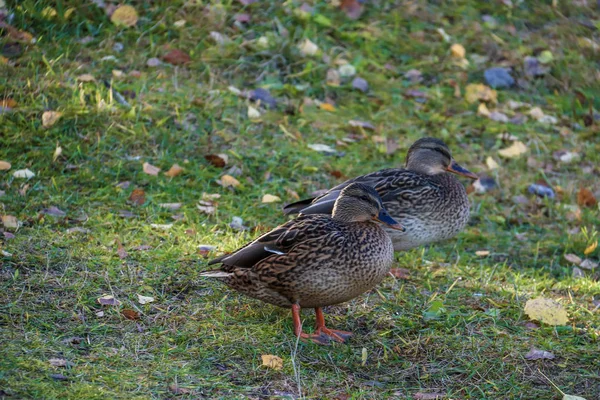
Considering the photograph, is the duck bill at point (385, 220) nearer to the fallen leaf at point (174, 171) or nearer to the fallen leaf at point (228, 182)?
the fallen leaf at point (228, 182)

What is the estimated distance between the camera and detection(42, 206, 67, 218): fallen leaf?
511 cm

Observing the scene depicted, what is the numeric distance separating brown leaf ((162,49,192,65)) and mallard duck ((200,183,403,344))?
3119mm

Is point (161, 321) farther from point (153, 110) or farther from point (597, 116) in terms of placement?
point (597, 116)

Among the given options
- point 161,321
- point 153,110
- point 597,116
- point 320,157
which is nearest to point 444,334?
point 161,321

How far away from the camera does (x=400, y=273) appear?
4.94 m

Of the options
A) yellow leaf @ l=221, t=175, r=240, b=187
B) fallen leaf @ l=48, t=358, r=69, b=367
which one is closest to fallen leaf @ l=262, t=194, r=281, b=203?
A: yellow leaf @ l=221, t=175, r=240, b=187

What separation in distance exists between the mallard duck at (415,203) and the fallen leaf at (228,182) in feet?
2.85

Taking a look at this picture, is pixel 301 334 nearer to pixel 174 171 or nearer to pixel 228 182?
pixel 228 182

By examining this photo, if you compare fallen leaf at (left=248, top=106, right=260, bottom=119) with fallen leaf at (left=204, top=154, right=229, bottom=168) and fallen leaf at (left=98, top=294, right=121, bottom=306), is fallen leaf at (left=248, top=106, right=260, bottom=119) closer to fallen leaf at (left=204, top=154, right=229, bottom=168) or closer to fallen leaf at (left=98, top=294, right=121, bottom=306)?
fallen leaf at (left=204, top=154, right=229, bottom=168)

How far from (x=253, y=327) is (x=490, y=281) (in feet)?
5.35

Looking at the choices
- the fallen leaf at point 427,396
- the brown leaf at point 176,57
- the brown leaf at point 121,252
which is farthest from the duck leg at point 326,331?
the brown leaf at point 176,57

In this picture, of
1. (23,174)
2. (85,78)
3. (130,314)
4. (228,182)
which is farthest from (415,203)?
(85,78)

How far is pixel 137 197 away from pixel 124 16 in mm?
2295

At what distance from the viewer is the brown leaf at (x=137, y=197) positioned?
17.9ft
